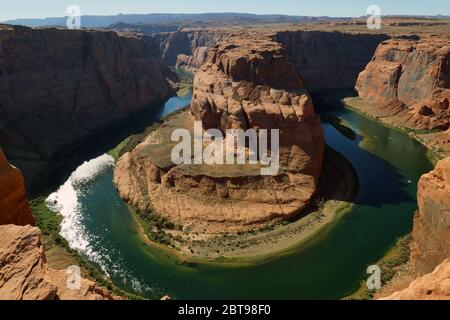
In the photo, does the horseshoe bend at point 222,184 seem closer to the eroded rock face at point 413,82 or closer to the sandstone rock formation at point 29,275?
the sandstone rock formation at point 29,275

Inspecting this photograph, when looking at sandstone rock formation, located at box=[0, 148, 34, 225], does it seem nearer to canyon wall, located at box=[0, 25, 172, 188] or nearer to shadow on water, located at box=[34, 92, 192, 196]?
shadow on water, located at box=[34, 92, 192, 196]

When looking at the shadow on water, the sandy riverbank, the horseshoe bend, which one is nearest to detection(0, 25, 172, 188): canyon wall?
the horseshoe bend

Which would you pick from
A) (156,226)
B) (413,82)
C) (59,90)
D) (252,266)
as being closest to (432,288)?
(252,266)

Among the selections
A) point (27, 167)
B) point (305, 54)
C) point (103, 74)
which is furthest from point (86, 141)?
point (305, 54)

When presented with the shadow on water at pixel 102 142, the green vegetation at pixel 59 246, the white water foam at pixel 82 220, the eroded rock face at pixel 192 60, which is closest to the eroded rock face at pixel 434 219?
the white water foam at pixel 82 220
